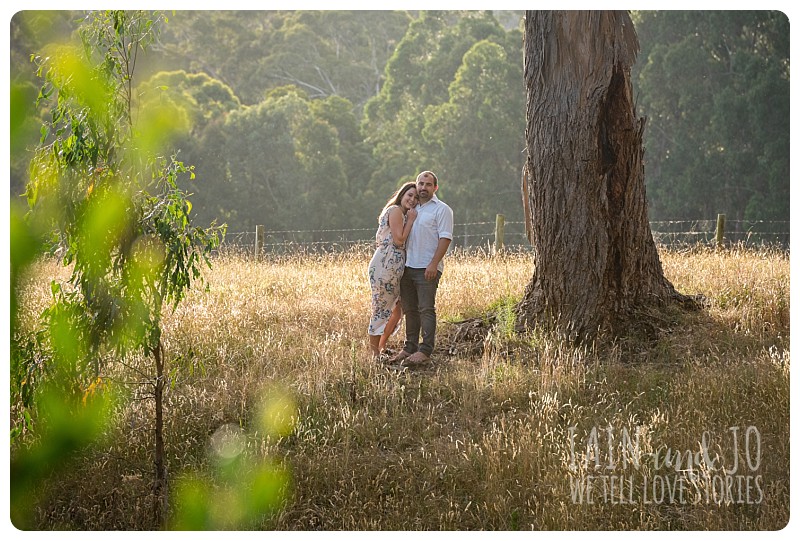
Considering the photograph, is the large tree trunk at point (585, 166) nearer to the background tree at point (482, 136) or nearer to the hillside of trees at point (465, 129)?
the hillside of trees at point (465, 129)

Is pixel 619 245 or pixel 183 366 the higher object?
pixel 619 245

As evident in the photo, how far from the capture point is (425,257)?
675 centimetres

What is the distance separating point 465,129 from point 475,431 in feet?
66.2

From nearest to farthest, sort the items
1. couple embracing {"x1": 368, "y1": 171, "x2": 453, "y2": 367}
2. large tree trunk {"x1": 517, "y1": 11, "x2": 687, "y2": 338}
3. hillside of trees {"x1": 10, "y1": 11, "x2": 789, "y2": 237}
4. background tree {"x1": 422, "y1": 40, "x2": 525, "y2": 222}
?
couple embracing {"x1": 368, "y1": 171, "x2": 453, "y2": 367}, large tree trunk {"x1": 517, "y1": 11, "x2": 687, "y2": 338}, hillside of trees {"x1": 10, "y1": 11, "x2": 789, "y2": 237}, background tree {"x1": 422, "y1": 40, "x2": 525, "y2": 222}

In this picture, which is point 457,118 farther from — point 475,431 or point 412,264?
point 475,431

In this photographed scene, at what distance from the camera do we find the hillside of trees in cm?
2177

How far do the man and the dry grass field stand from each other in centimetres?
26

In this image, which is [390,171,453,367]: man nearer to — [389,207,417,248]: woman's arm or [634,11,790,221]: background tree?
[389,207,417,248]: woman's arm

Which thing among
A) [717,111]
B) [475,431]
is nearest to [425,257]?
[475,431]

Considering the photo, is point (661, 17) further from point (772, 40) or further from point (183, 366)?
point (183, 366)

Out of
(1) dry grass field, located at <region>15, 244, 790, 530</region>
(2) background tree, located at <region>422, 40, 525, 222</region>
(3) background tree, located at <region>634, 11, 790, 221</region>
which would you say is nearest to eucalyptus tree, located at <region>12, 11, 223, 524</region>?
(1) dry grass field, located at <region>15, 244, 790, 530</region>
